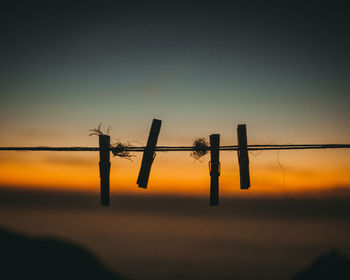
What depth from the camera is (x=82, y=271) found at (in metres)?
181

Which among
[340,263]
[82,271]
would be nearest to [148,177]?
[82,271]

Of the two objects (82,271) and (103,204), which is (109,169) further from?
(82,271)

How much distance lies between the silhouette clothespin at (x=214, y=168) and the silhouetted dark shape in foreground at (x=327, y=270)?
618ft

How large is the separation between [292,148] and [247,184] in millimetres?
995

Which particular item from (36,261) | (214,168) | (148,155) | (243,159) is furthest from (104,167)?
(36,261)

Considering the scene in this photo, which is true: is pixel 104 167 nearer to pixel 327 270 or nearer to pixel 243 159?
pixel 243 159

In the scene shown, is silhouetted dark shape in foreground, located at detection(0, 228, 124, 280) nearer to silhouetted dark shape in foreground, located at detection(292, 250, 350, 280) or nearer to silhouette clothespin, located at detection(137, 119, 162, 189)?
silhouetted dark shape in foreground, located at detection(292, 250, 350, 280)

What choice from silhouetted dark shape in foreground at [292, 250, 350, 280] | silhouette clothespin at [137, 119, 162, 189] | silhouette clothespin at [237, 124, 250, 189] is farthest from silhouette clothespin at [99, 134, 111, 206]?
silhouetted dark shape in foreground at [292, 250, 350, 280]

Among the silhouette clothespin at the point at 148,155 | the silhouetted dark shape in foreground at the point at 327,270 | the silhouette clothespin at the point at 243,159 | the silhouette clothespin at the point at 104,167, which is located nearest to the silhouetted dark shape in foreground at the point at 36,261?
the silhouetted dark shape in foreground at the point at 327,270

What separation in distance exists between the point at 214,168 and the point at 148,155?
47.5 inches

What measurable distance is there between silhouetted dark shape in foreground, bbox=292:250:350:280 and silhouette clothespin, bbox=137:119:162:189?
189 meters

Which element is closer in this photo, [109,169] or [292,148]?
[292,148]

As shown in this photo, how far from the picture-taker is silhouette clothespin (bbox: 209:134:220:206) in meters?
4.74

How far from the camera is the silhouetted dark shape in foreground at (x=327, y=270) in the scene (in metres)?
162
